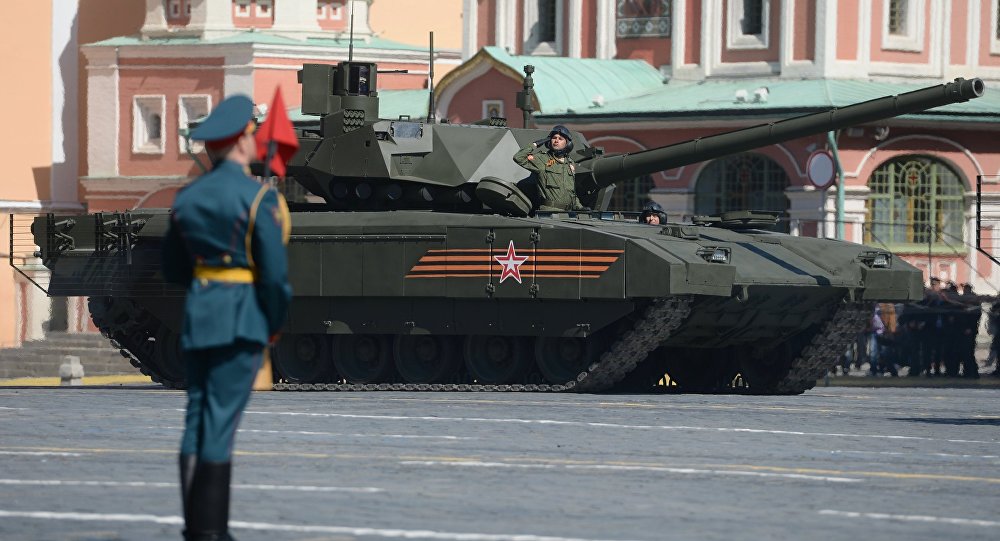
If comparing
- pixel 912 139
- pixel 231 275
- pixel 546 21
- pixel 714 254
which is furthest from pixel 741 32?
pixel 231 275

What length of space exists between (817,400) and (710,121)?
2243cm

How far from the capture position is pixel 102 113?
193 feet

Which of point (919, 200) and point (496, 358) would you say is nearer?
point (496, 358)

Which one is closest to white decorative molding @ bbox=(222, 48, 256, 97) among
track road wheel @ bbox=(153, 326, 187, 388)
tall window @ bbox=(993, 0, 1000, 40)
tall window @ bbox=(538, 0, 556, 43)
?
tall window @ bbox=(538, 0, 556, 43)

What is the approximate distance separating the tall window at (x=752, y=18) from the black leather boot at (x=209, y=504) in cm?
3880

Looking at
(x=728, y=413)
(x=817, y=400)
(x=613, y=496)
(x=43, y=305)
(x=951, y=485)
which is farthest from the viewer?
(x=43, y=305)

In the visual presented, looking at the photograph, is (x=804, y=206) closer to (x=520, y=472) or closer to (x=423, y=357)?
(x=423, y=357)

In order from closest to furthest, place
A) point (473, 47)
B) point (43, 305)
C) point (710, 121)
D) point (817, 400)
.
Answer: point (817, 400) < point (710, 121) < point (473, 47) < point (43, 305)

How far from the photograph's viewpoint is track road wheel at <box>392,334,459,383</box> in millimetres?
24891

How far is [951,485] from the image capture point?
13000mm

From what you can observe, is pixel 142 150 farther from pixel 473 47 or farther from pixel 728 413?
pixel 728 413

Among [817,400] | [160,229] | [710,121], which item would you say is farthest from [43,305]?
[817,400]

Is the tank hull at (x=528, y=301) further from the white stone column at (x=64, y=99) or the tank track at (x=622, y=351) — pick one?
the white stone column at (x=64, y=99)

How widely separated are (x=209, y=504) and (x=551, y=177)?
16133 millimetres
